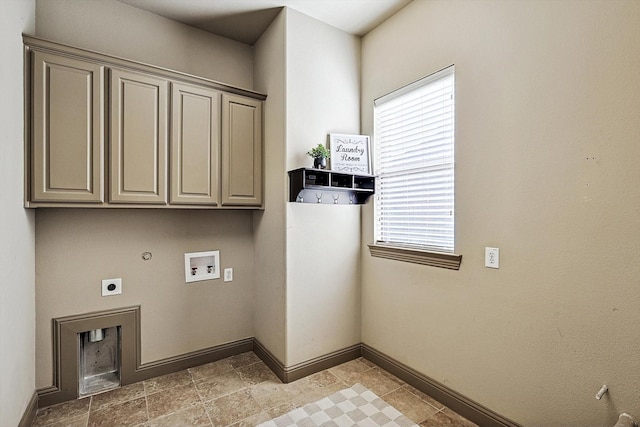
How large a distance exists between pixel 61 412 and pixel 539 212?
3193mm

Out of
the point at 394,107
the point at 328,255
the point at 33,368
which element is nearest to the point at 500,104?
the point at 394,107

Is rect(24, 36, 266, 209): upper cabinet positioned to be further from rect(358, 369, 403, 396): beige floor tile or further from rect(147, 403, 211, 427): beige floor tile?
rect(358, 369, 403, 396): beige floor tile

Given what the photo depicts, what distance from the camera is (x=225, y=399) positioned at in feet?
7.18

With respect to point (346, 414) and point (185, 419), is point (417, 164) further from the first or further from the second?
point (185, 419)

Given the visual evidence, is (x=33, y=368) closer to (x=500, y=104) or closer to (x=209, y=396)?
(x=209, y=396)

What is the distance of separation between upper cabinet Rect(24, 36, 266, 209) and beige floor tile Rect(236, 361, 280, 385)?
1.38 metres

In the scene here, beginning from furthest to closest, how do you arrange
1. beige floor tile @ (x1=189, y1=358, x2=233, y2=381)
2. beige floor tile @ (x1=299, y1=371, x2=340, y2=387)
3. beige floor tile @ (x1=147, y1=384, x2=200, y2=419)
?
beige floor tile @ (x1=189, y1=358, x2=233, y2=381)
beige floor tile @ (x1=299, y1=371, x2=340, y2=387)
beige floor tile @ (x1=147, y1=384, x2=200, y2=419)

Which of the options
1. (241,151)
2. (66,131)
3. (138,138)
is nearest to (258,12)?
(241,151)

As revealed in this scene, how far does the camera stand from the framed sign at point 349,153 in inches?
103

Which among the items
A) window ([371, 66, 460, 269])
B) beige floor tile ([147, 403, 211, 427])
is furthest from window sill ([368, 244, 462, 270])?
beige floor tile ([147, 403, 211, 427])

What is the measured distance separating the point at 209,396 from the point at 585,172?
269 cm

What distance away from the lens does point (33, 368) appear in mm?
2010

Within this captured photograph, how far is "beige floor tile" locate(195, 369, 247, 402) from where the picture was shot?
2.25 meters

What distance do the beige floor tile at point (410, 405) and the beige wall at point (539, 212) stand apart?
0.20 meters
